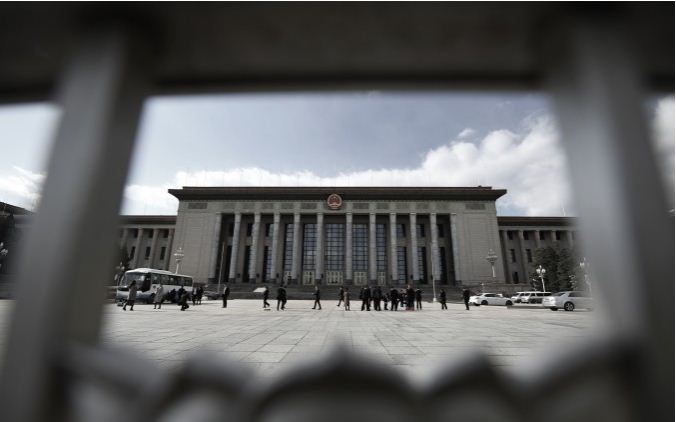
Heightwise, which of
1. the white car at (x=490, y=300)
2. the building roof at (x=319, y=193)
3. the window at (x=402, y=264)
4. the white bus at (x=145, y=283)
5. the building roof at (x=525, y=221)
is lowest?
the white car at (x=490, y=300)

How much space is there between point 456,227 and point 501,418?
44.4m

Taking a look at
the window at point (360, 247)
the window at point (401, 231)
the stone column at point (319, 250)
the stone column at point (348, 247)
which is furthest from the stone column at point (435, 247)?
the stone column at point (319, 250)

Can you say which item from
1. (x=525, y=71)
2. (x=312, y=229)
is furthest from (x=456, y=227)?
(x=525, y=71)

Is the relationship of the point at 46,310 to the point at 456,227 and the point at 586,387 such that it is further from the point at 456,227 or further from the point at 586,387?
the point at 456,227

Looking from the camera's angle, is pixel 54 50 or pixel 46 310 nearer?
pixel 46 310

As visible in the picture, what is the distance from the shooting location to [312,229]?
152ft

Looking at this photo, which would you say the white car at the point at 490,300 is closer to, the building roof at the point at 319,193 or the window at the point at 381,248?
the window at the point at 381,248

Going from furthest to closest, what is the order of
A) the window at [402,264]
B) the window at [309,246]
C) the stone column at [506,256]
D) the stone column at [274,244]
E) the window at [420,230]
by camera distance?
the stone column at [506,256]
the window at [420,230]
the window at [309,246]
the window at [402,264]
the stone column at [274,244]

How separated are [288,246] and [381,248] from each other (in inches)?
531

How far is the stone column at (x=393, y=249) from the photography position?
40.9m

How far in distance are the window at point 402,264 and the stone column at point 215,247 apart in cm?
2525

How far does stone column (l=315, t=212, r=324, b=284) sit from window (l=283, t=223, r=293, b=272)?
3.96 meters

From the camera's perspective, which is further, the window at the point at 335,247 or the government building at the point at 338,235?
the window at the point at 335,247

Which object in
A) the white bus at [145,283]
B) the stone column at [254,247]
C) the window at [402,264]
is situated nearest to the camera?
the white bus at [145,283]
